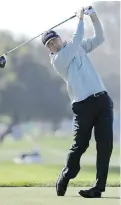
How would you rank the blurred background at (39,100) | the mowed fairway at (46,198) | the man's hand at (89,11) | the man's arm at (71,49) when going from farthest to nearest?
the blurred background at (39,100), the man's hand at (89,11), the man's arm at (71,49), the mowed fairway at (46,198)

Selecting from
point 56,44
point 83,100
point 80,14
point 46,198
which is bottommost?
point 46,198

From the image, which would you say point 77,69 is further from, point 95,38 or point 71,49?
point 95,38

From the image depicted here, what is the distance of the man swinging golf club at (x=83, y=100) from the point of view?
3100 millimetres

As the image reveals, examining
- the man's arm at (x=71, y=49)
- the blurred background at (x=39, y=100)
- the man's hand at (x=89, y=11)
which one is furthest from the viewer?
the blurred background at (x=39, y=100)

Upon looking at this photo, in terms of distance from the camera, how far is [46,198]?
3.09m

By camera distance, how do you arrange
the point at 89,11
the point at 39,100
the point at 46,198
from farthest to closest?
the point at 39,100
the point at 89,11
the point at 46,198

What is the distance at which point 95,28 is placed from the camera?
3297 mm

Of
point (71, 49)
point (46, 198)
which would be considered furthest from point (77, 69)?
point (46, 198)

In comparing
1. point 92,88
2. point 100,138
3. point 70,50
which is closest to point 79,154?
point 100,138

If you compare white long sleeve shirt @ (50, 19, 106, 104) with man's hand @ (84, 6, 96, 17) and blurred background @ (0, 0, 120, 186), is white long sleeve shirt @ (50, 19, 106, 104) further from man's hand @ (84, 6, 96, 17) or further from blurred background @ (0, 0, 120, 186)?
blurred background @ (0, 0, 120, 186)

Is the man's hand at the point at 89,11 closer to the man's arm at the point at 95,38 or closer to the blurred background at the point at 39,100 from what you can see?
the man's arm at the point at 95,38

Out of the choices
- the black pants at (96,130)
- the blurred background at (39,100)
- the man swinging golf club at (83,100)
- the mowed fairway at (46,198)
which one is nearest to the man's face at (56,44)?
the man swinging golf club at (83,100)

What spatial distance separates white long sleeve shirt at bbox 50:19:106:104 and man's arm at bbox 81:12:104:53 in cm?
10

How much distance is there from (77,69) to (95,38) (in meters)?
0.29
